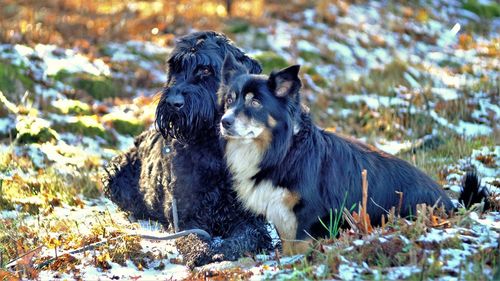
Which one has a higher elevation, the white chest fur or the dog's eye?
the dog's eye

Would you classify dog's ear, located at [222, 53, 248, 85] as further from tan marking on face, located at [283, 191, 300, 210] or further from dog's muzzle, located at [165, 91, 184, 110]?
tan marking on face, located at [283, 191, 300, 210]

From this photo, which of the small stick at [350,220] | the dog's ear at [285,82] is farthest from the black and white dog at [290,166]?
the small stick at [350,220]

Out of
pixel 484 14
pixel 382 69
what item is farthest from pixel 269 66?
pixel 484 14

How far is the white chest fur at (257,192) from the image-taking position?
18.2ft

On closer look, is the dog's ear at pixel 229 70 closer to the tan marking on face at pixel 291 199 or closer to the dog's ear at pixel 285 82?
the dog's ear at pixel 285 82

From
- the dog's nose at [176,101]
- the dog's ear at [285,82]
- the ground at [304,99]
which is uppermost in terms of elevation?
the dog's ear at [285,82]

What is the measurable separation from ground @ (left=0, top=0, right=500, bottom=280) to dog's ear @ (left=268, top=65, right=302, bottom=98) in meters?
1.13

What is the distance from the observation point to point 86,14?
16.1m

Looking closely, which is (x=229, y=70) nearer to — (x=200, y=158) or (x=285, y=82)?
(x=285, y=82)

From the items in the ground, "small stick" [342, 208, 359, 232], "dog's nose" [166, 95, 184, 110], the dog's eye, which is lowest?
the ground

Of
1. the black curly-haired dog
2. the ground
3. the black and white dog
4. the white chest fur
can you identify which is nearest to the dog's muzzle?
the black curly-haired dog

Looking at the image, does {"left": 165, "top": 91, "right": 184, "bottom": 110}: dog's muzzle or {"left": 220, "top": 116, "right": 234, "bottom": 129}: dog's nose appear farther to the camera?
{"left": 165, "top": 91, "right": 184, "bottom": 110}: dog's muzzle

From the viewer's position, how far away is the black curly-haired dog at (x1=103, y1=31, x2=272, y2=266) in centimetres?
589

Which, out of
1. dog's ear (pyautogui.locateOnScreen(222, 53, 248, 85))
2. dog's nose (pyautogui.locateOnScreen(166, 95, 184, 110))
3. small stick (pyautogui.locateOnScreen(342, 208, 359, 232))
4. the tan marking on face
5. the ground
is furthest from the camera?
dog's nose (pyautogui.locateOnScreen(166, 95, 184, 110))
